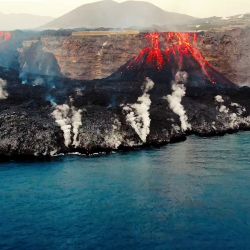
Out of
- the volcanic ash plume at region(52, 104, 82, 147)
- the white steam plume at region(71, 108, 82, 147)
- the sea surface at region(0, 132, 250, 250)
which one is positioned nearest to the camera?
the sea surface at region(0, 132, 250, 250)

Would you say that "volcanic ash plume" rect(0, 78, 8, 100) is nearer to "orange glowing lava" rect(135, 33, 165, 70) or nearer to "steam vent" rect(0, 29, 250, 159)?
"steam vent" rect(0, 29, 250, 159)

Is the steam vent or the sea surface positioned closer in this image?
the sea surface

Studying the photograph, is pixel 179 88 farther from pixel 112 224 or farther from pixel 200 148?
pixel 112 224

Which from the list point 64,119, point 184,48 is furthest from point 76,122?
point 184,48

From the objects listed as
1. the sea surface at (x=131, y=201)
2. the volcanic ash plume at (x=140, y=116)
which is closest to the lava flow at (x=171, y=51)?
the volcanic ash plume at (x=140, y=116)

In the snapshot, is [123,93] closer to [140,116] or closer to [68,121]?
[140,116]

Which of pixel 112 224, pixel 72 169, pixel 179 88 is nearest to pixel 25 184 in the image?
pixel 72 169

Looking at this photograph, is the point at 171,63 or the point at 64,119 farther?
the point at 171,63

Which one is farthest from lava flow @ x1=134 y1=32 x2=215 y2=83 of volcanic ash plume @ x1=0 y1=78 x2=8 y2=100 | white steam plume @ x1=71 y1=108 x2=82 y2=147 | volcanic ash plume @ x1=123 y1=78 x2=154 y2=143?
white steam plume @ x1=71 y1=108 x2=82 y2=147
